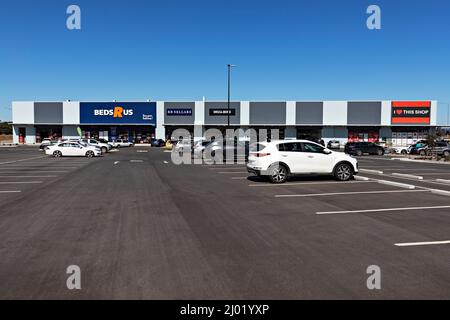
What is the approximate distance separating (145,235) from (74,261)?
166 cm

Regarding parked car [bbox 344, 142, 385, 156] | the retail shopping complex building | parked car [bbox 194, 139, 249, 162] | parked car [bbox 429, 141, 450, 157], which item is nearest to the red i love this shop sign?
the retail shopping complex building

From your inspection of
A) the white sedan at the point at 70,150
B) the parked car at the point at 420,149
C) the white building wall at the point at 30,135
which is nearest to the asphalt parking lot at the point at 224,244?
the white sedan at the point at 70,150

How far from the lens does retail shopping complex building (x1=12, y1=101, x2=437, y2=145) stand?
193 feet

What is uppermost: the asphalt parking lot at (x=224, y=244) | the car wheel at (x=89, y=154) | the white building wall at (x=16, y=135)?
the white building wall at (x=16, y=135)

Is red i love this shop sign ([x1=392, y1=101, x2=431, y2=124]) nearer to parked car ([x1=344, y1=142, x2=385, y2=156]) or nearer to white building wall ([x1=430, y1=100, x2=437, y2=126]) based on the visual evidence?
white building wall ([x1=430, y1=100, x2=437, y2=126])

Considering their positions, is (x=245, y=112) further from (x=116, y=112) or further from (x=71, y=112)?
(x=71, y=112)

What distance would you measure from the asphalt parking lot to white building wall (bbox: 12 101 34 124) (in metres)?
57.2

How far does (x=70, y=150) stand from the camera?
34.1m

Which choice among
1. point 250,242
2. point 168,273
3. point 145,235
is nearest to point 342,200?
point 250,242

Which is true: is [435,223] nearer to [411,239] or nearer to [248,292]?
[411,239]

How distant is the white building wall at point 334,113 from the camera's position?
59219mm

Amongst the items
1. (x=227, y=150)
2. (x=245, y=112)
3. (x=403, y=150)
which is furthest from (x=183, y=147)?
(x=403, y=150)

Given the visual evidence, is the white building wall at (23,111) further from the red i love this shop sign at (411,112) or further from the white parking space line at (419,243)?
the white parking space line at (419,243)

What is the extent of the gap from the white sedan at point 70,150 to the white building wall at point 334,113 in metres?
37.0
